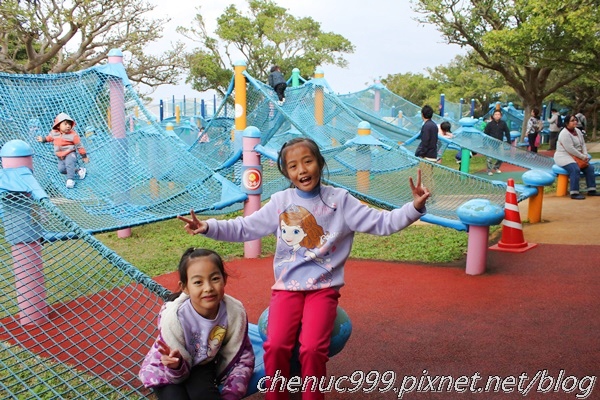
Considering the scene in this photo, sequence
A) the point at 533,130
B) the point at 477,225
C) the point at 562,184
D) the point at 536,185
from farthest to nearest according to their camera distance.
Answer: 1. the point at 533,130
2. the point at 562,184
3. the point at 536,185
4. the point at 477,225

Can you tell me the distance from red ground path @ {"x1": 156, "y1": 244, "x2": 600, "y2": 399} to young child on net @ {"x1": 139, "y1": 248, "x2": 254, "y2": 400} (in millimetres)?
456

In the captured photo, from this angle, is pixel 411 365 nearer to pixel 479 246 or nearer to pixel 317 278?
pixel 317 278

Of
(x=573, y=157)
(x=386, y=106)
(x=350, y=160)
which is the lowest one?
(x=350, y=160)

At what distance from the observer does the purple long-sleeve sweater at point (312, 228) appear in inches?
89.4

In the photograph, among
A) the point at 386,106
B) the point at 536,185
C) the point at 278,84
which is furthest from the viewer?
the point at 386,106

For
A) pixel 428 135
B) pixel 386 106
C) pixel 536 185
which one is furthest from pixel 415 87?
pixel 536 185

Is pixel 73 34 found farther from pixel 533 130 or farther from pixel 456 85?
pixel 456 85

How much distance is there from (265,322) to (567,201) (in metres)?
6.42

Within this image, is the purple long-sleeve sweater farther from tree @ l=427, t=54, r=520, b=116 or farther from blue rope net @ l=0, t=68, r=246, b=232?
tree @ l=427, t=54, r=520, b=116

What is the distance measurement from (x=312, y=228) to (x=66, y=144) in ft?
12.2

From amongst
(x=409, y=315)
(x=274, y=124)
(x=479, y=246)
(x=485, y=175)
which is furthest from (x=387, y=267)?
(x=485, y=175)

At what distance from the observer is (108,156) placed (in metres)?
5.52

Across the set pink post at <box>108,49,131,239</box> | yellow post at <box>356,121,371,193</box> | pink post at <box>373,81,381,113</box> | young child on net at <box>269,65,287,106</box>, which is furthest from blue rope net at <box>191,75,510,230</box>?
pink post at <box>373,81,381,113</box>

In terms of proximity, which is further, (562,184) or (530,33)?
(530,33)
